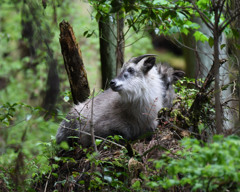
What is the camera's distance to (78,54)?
6.20 metres

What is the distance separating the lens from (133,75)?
5.77 m

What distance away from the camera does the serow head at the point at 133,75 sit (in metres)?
5.58

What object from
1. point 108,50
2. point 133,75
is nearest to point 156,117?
point 133,75

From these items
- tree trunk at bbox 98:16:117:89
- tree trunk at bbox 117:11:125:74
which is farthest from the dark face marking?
tree trunk at bbox 98:16:117:89

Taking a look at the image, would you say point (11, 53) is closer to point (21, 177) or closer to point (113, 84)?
point (113, 84)

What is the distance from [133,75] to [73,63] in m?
1.22

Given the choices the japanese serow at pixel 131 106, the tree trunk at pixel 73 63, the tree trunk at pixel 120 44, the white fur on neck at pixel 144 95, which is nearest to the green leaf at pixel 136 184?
the japanese serow at pixel 131 106

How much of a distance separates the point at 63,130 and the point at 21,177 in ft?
7.23

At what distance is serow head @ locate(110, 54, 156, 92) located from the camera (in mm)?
5578

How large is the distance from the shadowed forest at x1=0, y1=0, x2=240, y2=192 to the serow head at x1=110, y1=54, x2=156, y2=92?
8 centimetres

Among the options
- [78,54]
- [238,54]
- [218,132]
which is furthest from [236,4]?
[78,54]

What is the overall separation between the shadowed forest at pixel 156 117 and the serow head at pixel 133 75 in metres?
0.08

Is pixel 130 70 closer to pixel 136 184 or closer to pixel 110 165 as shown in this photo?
pixel 110 165

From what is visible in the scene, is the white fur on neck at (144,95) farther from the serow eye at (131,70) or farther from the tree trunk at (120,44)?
the tree trunk at (120,44)
